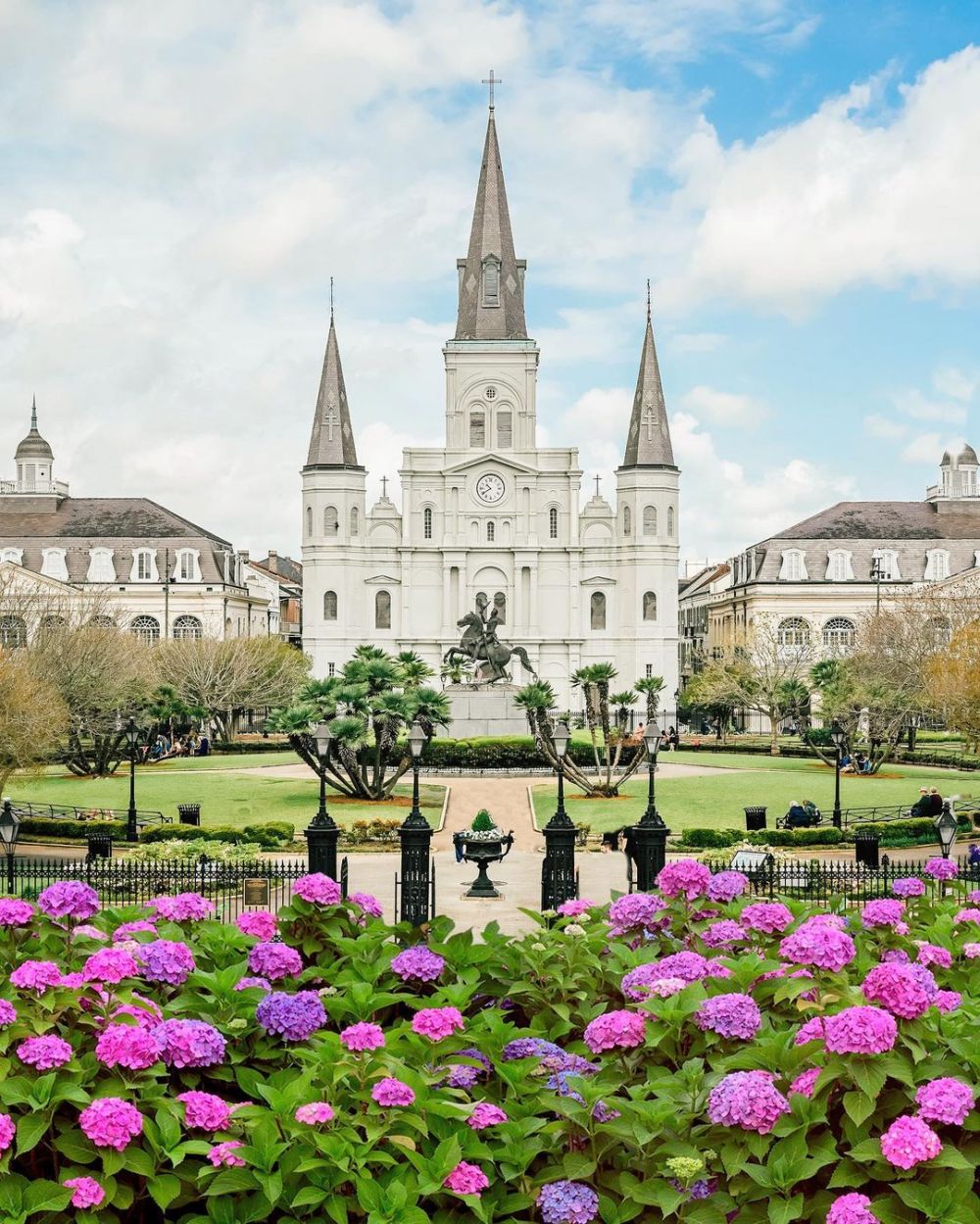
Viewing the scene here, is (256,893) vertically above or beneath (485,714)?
beneath

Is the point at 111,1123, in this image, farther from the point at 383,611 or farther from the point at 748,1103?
the point at 383,611

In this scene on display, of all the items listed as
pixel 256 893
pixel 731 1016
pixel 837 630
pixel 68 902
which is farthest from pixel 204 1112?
pixel 837 630

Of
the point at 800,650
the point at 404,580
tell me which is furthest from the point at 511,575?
the point at 800,650

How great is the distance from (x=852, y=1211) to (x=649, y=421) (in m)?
87.8

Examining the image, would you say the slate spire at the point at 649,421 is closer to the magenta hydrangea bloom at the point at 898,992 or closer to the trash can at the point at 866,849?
the trash can at the point at 866,849

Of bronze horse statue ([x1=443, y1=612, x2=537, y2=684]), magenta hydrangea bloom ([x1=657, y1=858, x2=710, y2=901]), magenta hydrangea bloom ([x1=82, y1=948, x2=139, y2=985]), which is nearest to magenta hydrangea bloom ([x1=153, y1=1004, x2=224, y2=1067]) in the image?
magenta hydrangea bloom ([x1=82, y1=948, x2=139, y2=985])

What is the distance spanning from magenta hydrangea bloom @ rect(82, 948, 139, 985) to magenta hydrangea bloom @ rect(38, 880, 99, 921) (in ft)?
4.23

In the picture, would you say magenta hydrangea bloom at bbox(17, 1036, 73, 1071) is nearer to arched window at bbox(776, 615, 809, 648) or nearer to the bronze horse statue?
the bronze horse statue

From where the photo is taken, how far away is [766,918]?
9.02 metres

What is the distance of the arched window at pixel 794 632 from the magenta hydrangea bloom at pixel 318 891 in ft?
251

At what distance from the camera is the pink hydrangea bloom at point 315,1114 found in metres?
6.28

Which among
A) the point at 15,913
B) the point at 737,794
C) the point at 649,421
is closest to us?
the point at 15,913

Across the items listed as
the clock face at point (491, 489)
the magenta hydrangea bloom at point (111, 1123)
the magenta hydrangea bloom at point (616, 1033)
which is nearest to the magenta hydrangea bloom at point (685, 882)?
the magenta hydrangea bloom at point (616, 1033)

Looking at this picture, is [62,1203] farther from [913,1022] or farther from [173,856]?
[173,856]
